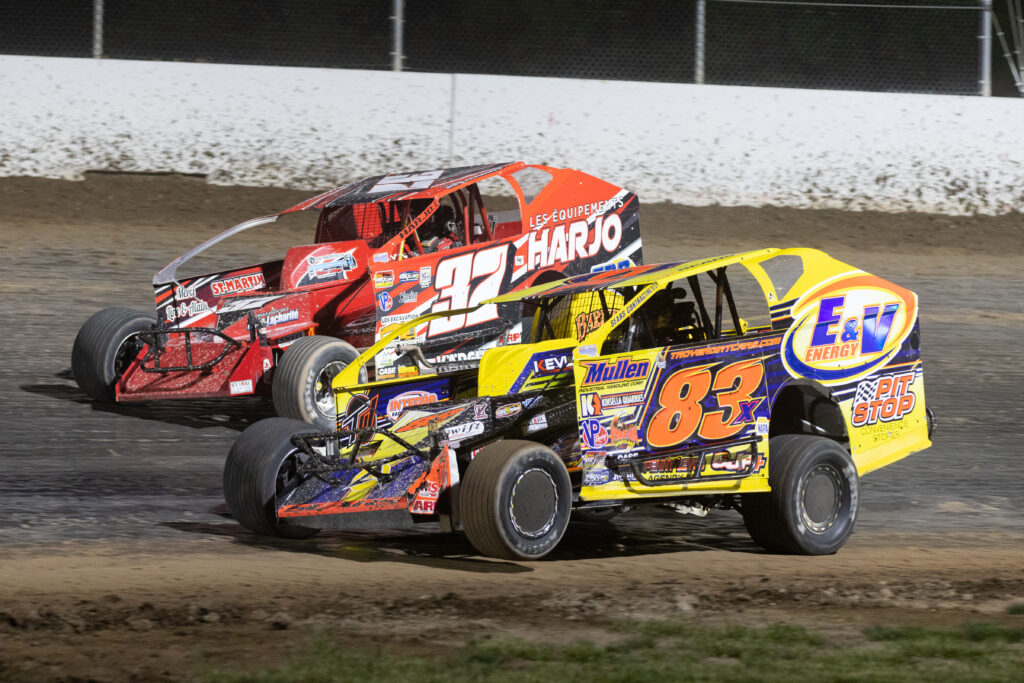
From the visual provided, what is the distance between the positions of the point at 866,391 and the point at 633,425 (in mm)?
1565

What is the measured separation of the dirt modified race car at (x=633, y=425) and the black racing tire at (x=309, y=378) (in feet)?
6.20

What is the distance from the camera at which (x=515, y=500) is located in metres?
6.50

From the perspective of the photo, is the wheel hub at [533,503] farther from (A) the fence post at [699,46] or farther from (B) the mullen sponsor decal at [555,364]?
(A) the fence post at [699,46]

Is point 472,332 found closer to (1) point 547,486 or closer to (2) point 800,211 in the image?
(1) point 547,486

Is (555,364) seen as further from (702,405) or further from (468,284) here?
(468,284)

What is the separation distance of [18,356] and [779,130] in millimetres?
10087

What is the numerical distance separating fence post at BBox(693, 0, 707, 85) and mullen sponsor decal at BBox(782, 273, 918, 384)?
1112cm

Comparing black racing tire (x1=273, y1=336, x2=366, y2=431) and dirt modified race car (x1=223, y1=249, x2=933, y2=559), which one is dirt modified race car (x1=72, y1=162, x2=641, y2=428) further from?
dirt modified race car (x1=223, y1=249, x2=933, y2=559)

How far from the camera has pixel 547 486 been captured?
21.7 ft

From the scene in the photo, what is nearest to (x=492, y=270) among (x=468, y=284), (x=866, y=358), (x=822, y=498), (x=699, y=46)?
(x=468, y=284)

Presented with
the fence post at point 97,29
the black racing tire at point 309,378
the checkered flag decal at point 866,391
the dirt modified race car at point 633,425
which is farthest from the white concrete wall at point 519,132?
the checkered flag decal at point 866,391

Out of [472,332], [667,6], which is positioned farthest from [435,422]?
[667,6]

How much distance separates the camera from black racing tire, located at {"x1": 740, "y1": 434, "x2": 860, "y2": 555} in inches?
279

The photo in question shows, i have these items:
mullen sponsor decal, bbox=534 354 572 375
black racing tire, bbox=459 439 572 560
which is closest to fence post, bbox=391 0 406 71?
mullen sponsor decal, bbox=534 354 572 375
